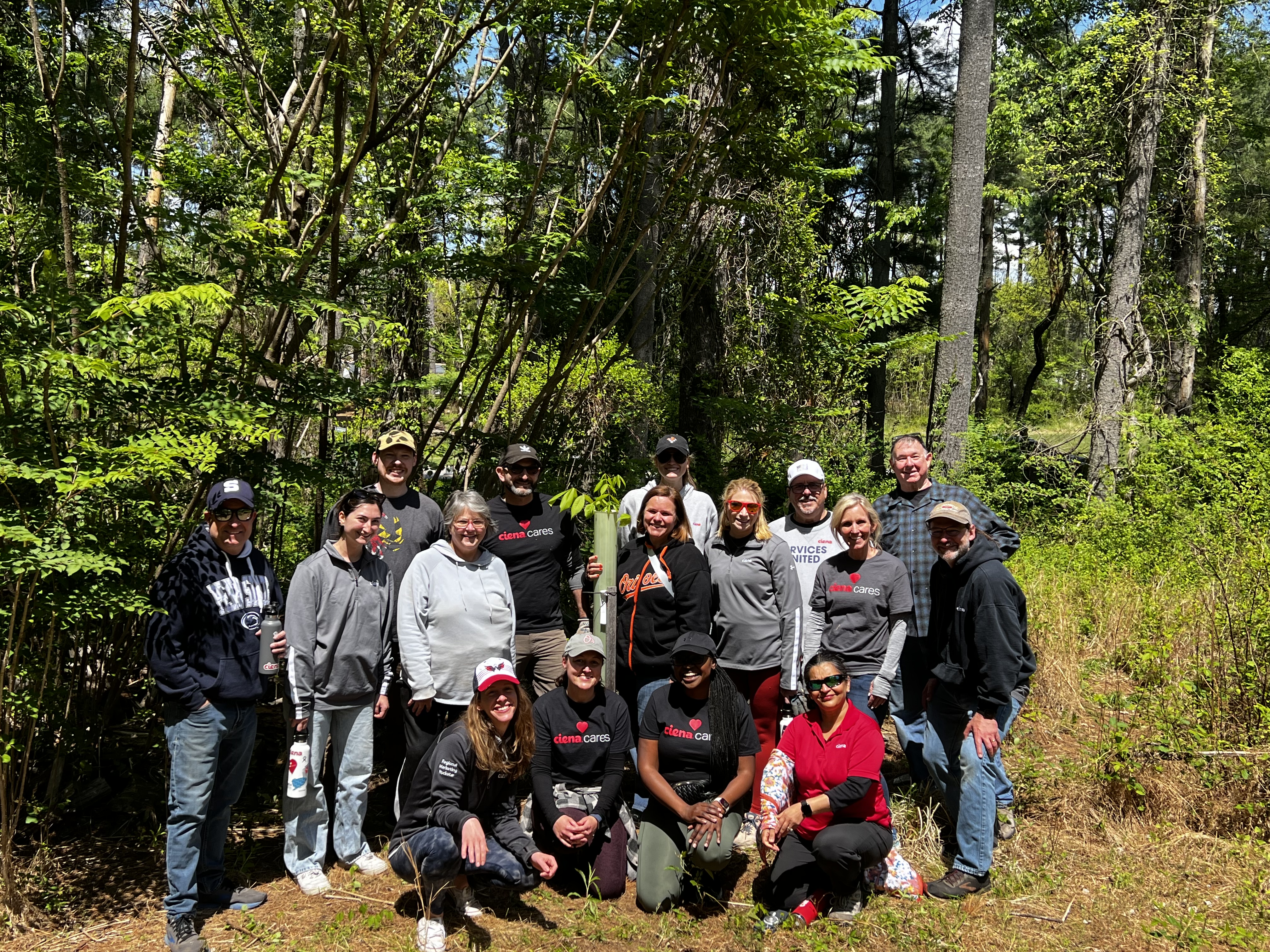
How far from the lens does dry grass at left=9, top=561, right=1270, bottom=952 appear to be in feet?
12.9

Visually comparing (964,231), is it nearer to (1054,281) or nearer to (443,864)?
(443,864)

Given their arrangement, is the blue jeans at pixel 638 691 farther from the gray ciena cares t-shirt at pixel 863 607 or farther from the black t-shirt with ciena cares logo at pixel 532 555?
the gray ciena cares t-shirt at pixel 863 607

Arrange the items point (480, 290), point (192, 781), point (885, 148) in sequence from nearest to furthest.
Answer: point (192, 781) < point (480, 290) < point (885, 148)

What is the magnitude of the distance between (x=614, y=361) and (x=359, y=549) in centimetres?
330

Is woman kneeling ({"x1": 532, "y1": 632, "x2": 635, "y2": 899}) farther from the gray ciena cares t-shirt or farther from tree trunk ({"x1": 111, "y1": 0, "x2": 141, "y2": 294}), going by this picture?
tree trunk ({"x1": 111, "y1": 0, "x2": 141, "y2": 294})

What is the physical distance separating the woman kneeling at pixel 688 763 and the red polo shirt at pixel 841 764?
253mm

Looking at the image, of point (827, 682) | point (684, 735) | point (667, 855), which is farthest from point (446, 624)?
point (827, 682)

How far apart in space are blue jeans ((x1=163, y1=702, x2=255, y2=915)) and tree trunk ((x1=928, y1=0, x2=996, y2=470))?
7549 mm

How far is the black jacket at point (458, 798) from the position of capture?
4023 millimetres

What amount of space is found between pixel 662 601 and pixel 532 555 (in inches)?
33.2

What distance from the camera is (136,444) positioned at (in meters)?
3.80

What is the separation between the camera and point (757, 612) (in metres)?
4.84

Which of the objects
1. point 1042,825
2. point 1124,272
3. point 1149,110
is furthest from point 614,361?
point 1149,110

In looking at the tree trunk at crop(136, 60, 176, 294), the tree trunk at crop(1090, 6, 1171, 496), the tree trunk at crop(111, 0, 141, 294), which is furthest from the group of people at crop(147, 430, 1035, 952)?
the tree trunk at crop(1090, 6, 1171, 496)
